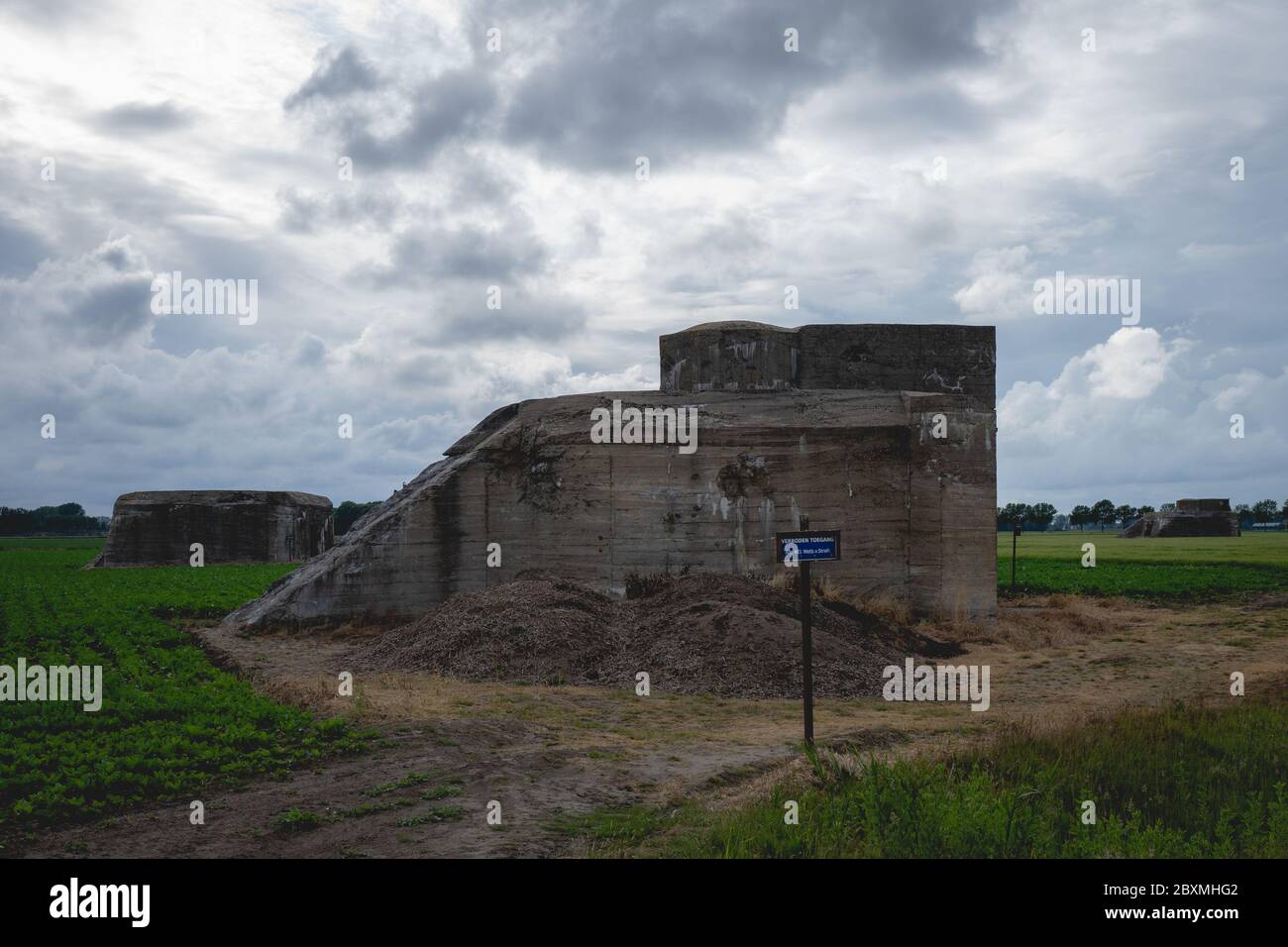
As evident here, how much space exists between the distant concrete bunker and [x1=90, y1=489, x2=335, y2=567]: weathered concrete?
29.0 meters

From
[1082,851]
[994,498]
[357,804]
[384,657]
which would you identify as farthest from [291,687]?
[994,498]

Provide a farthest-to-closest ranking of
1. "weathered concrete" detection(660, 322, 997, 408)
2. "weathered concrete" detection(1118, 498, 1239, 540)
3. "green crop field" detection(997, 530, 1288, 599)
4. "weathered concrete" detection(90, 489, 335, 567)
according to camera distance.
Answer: "weathered concrete" detection(1118, 498, 1239, 540), "weathered concrete" detection(90, 489, 335, 567), "green crop field" detection(997, 530, 1288, 599), "weathered concrete" detection(660, 322, 997, 408)

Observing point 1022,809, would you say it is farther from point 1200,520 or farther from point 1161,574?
point 1200,520

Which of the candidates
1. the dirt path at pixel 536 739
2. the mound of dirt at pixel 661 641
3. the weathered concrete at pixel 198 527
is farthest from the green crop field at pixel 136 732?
the weathered concrete at pixel 198 527

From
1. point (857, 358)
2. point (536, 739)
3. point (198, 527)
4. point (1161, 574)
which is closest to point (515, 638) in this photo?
point (536, 739)

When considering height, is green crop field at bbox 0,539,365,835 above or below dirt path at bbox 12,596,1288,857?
above

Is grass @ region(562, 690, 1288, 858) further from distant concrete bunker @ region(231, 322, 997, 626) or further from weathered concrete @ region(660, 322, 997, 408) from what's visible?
weathered concrete @ region(660, 322, 997, 408)

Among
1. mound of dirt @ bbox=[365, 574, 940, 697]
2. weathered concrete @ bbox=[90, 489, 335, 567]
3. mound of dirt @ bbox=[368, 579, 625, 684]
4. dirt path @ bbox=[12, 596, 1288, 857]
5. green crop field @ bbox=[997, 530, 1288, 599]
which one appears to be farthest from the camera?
weathered concrete @ bbox=[90, 489, 335, 567]

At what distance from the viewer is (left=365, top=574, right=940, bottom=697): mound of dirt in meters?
12.9

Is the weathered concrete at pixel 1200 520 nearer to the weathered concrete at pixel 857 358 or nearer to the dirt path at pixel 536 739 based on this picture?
the weathered concrete at pixel 857 358

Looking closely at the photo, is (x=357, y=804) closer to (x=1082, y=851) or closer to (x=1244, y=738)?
(x=1082, y=851)

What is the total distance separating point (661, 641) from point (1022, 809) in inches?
320

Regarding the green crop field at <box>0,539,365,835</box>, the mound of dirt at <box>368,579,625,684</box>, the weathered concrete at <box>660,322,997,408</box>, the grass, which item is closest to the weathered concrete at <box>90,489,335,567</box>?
the green crop field at <box>0,539,365,835</box>
